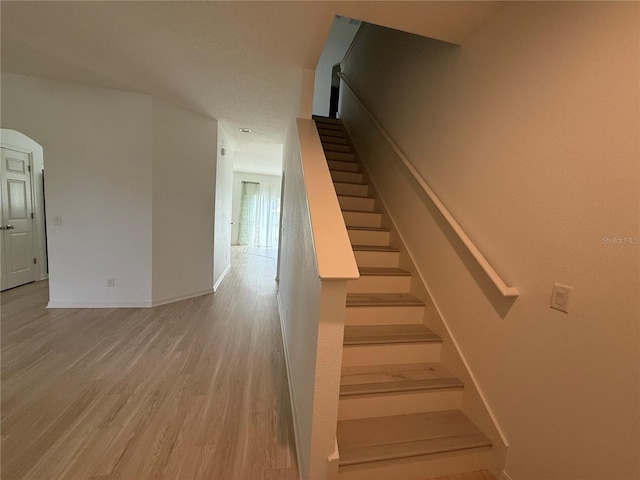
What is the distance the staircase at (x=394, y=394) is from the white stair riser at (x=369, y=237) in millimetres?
202

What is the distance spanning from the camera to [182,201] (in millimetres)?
3568

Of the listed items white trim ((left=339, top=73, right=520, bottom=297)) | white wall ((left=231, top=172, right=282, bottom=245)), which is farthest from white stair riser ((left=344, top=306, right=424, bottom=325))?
white wall ((left=231, top=172, right=282, bottom=245))

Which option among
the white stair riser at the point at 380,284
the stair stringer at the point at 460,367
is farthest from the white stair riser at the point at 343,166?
the white stair riser at the point at 380,284

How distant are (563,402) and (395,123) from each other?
7.59 feet

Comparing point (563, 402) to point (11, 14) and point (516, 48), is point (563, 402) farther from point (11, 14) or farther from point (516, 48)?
point (11, 14)

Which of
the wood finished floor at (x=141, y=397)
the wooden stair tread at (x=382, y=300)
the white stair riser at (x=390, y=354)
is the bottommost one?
the wood finished floor at (x=141, y=397)

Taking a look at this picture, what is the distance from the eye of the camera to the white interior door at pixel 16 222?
3689 mm

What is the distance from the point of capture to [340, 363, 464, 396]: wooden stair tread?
4.96 feet

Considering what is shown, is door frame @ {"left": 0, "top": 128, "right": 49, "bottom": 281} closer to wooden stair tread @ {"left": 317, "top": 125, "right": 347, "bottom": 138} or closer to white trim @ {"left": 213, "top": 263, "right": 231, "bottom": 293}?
white trim @ {"left": 213, "top": 263, "right": 231, "bottom": 293}

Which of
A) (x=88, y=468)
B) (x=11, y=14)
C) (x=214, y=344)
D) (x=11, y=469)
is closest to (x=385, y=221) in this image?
(x=214, y=344)

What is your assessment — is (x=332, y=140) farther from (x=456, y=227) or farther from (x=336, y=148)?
(x=456, y=227)

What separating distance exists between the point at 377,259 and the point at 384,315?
533 mm

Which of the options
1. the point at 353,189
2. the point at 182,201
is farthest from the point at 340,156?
the point at 182,201

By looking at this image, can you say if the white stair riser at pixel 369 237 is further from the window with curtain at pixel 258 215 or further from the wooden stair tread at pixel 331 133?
the window with curtain at pixel 258 215
